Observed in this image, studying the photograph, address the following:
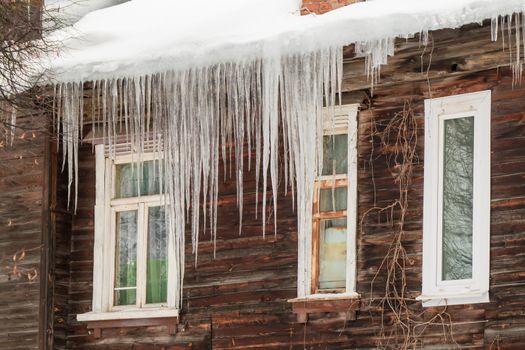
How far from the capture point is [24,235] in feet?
53.6

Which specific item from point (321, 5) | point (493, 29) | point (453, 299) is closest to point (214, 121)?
point (321, 5)

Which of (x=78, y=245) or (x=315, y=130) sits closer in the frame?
(x=315, y=130)

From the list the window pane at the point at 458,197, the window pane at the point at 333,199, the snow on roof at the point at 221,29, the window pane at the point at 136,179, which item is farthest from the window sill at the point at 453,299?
the window pane at the point at 136,179

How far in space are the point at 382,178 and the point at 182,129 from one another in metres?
1.92

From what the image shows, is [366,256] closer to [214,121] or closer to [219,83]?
[214,121]

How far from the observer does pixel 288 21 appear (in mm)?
14695

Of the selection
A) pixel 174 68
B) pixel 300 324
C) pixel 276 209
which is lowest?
pixel 300 324

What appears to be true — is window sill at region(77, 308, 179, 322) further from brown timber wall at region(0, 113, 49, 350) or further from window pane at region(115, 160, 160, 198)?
window pane at region(115, 160, 160, 198)

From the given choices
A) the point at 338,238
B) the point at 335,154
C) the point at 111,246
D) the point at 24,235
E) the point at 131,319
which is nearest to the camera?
the point at 338,238

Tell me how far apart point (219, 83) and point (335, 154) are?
1.25 metres

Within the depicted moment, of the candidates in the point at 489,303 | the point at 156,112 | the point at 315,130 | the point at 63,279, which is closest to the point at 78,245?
the point at 63,279

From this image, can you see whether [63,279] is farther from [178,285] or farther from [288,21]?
[288,21]

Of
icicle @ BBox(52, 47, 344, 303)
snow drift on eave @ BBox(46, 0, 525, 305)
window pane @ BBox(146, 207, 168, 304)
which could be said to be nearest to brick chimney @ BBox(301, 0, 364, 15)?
snow drift on eave @ BBox(46, 0, 525, 305)

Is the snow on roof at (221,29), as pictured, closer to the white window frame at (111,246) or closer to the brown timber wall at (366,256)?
the brown timber wall at (366,256)
